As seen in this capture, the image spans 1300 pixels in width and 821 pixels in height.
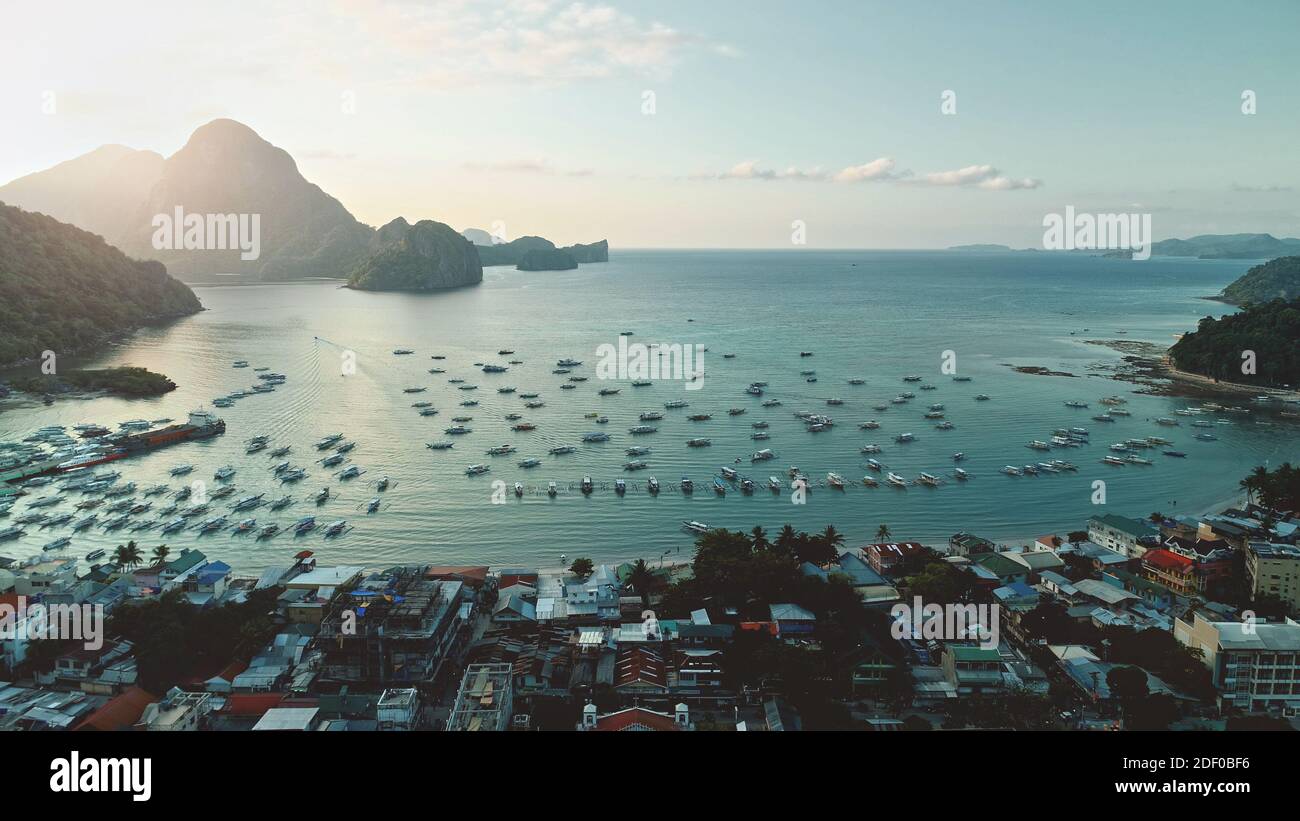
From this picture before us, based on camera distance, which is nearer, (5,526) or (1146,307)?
(5,526)

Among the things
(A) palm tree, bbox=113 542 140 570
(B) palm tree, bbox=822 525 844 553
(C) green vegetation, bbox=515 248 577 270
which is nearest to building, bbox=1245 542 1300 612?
(B) palm tree, bbox=822 525 844 553

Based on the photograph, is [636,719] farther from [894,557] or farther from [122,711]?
[894,557]

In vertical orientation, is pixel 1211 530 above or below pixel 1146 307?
below

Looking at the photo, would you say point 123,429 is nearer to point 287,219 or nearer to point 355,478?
point 355,478

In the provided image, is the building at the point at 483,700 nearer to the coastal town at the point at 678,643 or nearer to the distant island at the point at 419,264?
the coastal town at the point at 678,643
